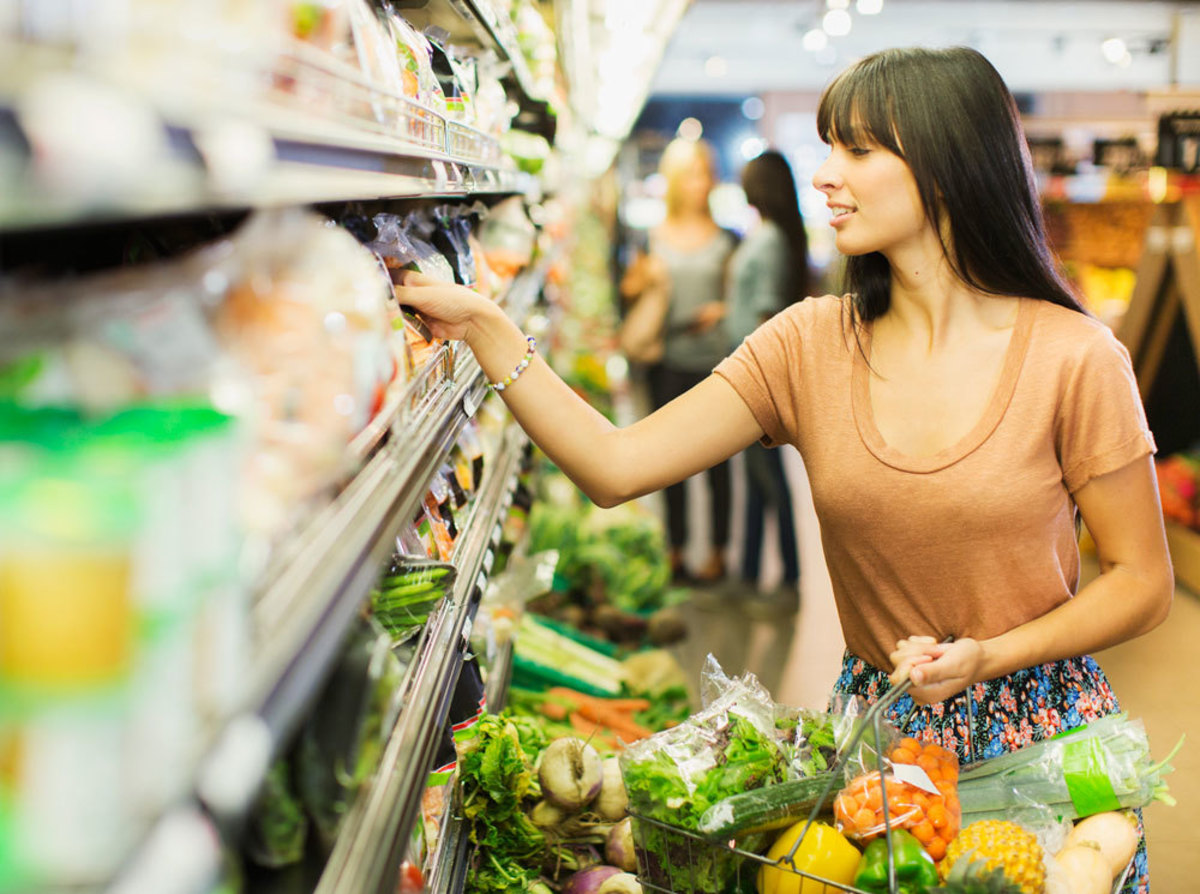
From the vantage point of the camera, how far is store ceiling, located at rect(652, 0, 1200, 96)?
15445 millimetres

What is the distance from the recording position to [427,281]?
1614 millimetres

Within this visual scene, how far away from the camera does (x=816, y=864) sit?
4.50 feet

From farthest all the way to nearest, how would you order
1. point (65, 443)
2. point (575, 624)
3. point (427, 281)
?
point (575, 624) → point (427, 281) → point (65, 443)

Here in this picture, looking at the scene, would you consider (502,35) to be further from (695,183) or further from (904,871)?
(695,183)

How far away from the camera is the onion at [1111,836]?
1.45m

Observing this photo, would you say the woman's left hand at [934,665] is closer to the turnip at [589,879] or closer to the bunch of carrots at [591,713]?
the turnip at [589,879]

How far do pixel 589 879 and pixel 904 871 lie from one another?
0.71 m

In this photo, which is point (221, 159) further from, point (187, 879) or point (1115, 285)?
point (1115, 285)

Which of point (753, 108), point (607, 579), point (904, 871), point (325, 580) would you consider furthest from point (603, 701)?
point (753, 108)

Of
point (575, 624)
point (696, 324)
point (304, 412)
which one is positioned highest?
point (304, 412)

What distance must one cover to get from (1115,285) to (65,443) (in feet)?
30.9

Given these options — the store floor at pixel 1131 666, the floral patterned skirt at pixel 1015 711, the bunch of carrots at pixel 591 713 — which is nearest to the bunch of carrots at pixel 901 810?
the floral patterned skirt at pixel 1015 711

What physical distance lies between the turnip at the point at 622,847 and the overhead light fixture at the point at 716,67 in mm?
17347

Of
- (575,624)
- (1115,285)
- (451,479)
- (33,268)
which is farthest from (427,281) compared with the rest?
(1115,285)
